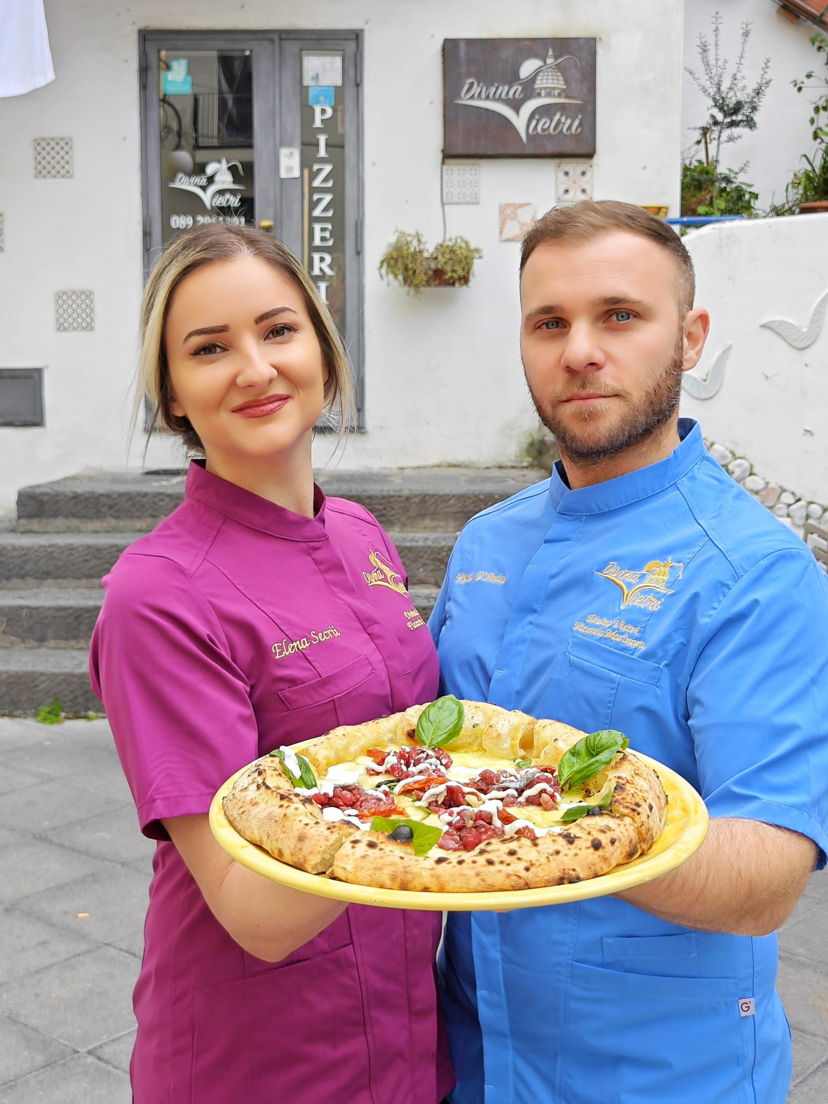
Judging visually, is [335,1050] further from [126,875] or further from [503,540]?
[126,875]

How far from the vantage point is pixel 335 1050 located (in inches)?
74.5

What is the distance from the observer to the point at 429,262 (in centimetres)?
860

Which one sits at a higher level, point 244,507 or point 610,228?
point 610,228

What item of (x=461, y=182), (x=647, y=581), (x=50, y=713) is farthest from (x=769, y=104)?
(x=647, y=581)

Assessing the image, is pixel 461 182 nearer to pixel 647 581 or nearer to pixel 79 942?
pixel 79 942

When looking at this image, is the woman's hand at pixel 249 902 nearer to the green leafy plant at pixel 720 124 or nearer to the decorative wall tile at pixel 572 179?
the decorative wall tile at pixel 572 179

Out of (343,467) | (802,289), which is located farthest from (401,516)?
(802,289)

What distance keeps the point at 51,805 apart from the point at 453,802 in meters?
4.31

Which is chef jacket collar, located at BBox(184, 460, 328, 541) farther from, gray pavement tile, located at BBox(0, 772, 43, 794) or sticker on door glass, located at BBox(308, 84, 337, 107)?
sticker on door glass, located at BBox(308, 84, 337, 107)

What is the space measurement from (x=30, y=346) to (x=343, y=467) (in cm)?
257

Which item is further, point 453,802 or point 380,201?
point 380,201

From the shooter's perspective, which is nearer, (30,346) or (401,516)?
(401,516)

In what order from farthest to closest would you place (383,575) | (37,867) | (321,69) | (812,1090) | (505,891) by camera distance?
1. (321,69)
2. (37,867)
3. (812,1090)
4. (383,575)
5. (505,891)

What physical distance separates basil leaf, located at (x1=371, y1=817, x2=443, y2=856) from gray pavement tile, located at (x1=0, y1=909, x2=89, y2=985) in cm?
295
